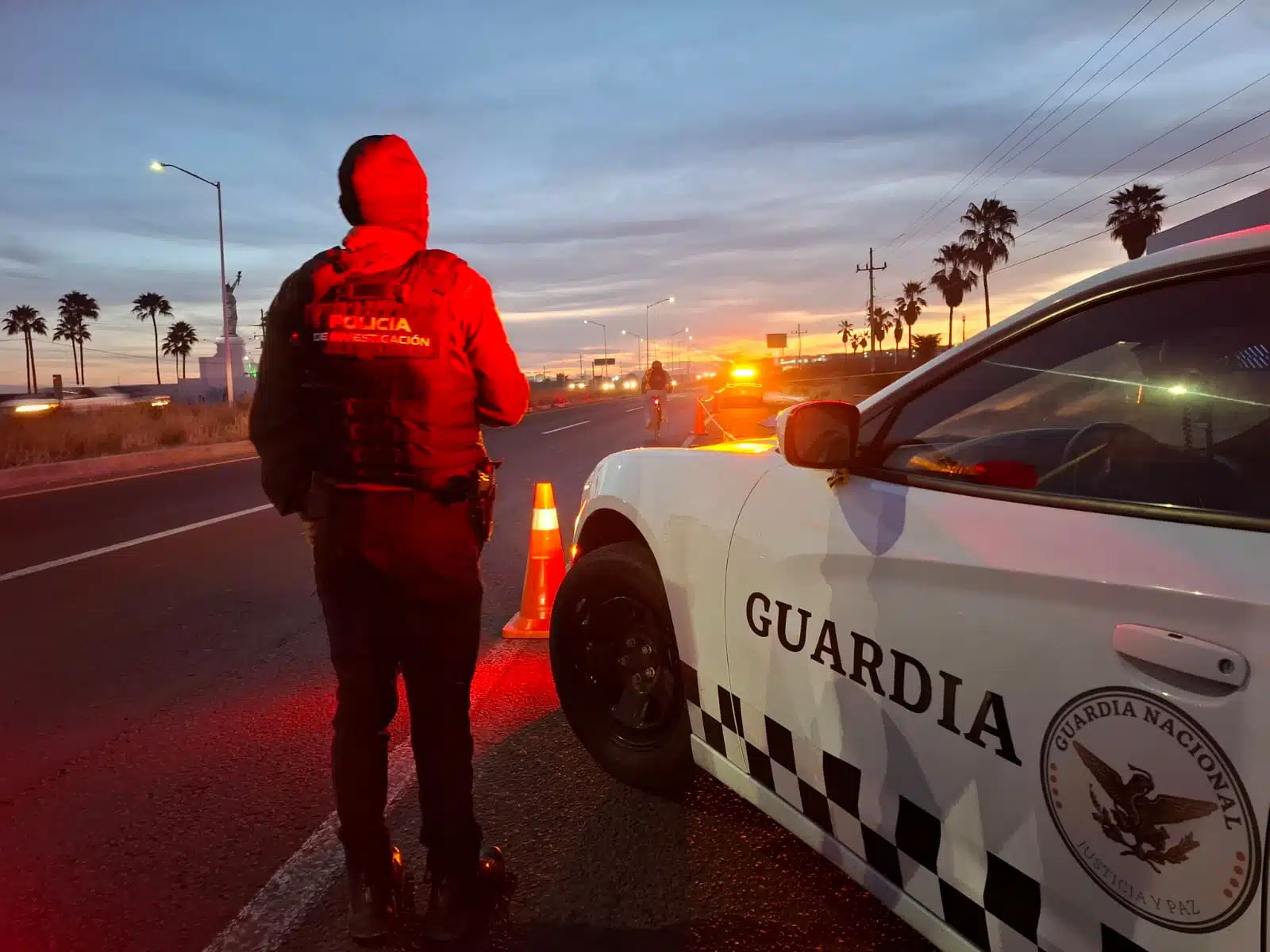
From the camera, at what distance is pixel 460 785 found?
7.89 ft

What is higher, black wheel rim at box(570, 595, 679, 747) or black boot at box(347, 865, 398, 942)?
black wheel rim at box(570, 595, 679, 747)

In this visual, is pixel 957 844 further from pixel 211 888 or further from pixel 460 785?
pixel 211 888

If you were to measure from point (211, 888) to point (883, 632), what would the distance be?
206 centimetres

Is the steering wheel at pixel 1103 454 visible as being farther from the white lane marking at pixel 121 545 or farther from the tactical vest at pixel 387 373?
the white lane marking at pixel 121 545

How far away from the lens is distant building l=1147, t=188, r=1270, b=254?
8.29 ft

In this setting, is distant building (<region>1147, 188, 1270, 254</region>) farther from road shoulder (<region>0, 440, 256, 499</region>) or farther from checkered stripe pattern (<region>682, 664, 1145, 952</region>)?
road shoulder (<region>0, 440, 256, 499</region>)

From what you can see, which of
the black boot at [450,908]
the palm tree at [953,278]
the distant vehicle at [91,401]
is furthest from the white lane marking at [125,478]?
the palm tree at [953,278]

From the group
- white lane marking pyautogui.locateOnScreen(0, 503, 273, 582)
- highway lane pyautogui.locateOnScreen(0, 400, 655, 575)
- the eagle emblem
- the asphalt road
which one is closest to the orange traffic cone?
the asphalt road

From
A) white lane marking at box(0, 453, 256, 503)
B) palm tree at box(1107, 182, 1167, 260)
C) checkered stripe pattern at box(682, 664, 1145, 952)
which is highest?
palm tree at box(1107, 182, 1167, 260)

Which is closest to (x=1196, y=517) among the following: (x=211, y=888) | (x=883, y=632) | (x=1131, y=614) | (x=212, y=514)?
(x=1131, y=614)

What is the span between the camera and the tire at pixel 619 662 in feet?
9.56

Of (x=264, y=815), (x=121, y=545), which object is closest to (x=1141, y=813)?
(x=264, y=815)

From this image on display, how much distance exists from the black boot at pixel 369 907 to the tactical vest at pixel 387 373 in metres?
1.02

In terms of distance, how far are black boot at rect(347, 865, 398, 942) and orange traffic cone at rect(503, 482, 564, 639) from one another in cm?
271
